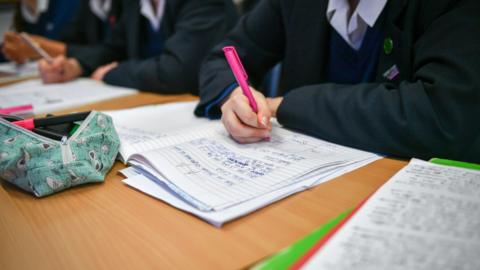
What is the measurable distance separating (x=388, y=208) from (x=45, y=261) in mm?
361

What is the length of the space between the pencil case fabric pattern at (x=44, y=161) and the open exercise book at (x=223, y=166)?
0.22 feet

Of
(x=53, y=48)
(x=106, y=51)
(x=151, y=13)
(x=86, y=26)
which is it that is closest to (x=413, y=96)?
(x=151, y=13)

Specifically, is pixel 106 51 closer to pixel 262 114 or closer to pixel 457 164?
pixel 262 114

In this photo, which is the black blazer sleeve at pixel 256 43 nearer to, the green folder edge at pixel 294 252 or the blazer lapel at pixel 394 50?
the blazer lapel at pixel 394 50

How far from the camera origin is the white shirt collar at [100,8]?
1.76 metres

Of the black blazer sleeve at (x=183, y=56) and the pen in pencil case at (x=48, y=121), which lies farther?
the black blazer sleeve at (x=183, y=56)

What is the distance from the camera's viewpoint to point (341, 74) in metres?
0.86

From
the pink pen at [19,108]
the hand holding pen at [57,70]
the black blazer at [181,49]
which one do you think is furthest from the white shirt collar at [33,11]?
the pink pen at [19,108]

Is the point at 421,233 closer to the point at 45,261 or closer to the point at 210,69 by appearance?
the point at 45,261

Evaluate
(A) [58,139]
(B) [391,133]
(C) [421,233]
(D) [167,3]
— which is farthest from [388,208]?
(D) [167,3]

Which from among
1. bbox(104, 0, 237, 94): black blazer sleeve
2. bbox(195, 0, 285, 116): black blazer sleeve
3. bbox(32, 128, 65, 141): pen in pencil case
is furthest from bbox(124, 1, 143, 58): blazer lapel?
bbox(32, 128, 65, 141): pen in pencil case

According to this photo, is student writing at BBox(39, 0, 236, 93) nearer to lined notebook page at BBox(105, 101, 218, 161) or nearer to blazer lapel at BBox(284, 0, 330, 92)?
lined notebook page at BBox(105, 101, 218, 161)

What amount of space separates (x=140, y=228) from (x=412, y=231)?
0.29 metres

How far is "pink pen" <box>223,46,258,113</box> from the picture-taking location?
1.95 ft
